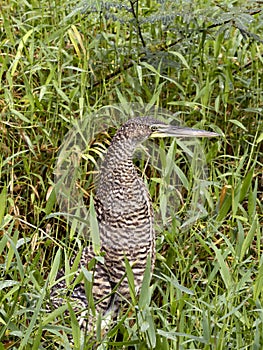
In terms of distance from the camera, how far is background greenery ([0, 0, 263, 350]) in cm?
390

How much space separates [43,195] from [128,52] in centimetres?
84

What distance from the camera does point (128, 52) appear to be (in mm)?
4578

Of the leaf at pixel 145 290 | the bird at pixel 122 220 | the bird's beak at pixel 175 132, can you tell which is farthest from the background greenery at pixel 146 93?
the leaf at pixel 145 290

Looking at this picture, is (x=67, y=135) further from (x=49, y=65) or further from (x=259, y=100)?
(x=259, y=100)

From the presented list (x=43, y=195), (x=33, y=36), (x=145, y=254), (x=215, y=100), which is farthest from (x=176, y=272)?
(x=33, y=36)

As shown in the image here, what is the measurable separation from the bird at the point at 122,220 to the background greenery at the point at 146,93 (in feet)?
0.44

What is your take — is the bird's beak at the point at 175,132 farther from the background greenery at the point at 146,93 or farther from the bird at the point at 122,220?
the background greenery at the point at 146,93

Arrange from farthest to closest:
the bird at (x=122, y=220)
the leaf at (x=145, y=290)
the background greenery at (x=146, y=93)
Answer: the background greenery at (x=146, y=93) < the bird at (x=122, y=220) < the leaf at (x=145, y=290)

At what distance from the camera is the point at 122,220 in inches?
145

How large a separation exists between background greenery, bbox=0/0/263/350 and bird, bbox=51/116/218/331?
135mm

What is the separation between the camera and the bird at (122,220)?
11.9 ft

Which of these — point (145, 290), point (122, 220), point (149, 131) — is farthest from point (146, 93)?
point (145, 290)

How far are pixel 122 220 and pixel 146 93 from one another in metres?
0.98

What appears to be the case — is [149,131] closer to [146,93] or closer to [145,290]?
[146,93]
